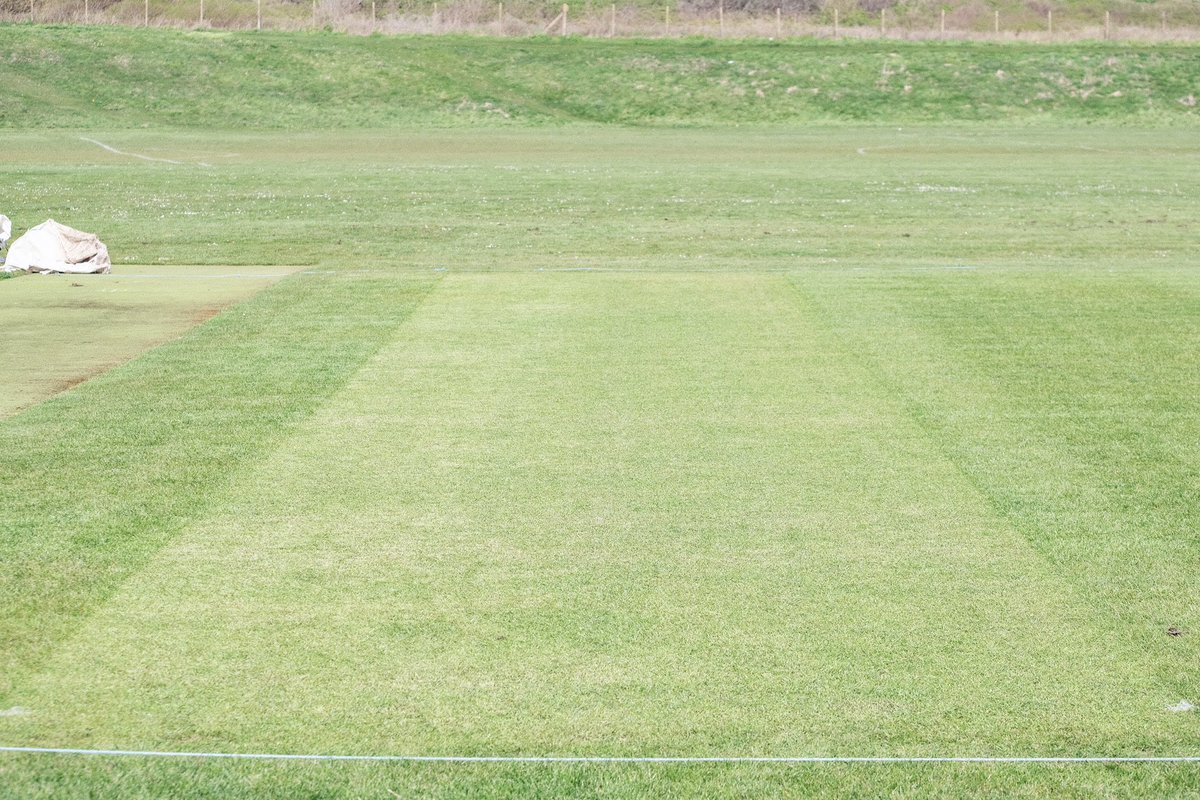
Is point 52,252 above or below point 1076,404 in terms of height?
above

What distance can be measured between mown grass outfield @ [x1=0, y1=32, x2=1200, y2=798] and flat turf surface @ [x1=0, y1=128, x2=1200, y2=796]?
0.09 feet

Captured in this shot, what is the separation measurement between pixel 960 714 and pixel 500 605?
2.16 m

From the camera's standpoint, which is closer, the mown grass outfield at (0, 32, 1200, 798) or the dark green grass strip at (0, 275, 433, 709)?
the mown grass outfield at (0, 32, 1200, 798)

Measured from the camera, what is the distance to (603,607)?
21.9 ft

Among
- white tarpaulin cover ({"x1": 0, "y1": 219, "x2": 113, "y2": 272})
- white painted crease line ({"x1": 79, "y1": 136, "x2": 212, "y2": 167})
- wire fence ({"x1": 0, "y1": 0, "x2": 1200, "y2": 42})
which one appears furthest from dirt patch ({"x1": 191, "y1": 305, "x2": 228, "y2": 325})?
wire fence ({"x1": 0, "y1": 0, "x2": 1200, "y2": 42})

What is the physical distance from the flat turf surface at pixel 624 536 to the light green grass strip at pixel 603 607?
25mm

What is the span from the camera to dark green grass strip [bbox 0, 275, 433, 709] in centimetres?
690

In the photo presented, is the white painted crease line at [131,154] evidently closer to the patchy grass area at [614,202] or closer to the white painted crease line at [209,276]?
the patchy grass area at [614,202]

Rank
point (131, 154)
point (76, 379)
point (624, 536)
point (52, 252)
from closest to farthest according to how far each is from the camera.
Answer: point (624, 536) → point (76, 379) → point (52, 252) → point (131, 154)

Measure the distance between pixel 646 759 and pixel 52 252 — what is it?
15.0m

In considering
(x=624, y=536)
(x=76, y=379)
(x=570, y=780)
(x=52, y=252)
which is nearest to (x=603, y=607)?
(x=624, y=536)

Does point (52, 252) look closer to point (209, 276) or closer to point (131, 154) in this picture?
point (209, 276)

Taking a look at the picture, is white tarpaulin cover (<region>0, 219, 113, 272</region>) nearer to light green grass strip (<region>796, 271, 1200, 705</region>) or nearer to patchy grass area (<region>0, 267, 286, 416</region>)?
patchy grass area (<region>0, 267, 286, 416</region>)

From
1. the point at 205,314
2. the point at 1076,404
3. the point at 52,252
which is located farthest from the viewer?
Answer: the point at 52,252
